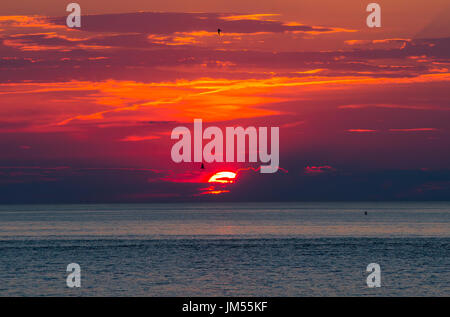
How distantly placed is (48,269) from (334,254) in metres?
34.7

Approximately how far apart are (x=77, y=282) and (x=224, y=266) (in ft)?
60.7

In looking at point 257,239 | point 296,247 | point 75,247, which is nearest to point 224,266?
point 296,247

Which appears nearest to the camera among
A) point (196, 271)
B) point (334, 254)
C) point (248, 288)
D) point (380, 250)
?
point (248, 288)

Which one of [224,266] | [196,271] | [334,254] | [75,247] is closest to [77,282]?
[196,271]

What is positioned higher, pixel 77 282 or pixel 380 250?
pixel 380 250

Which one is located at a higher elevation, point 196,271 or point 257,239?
point 257,239

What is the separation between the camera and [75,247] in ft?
336
